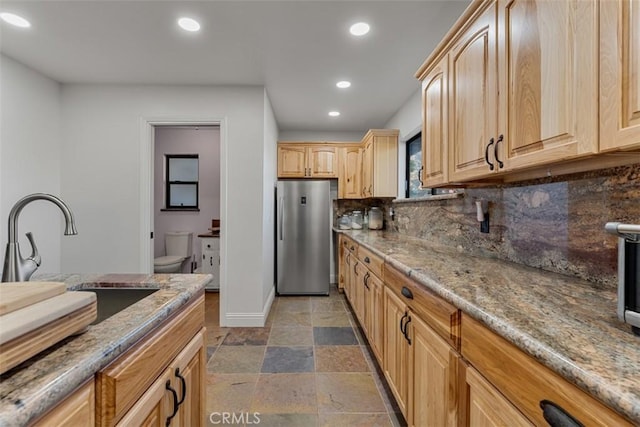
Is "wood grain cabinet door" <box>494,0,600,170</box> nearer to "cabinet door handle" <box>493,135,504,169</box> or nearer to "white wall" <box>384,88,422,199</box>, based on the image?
"cabinet door handle" <box>493,135,504,169</box>

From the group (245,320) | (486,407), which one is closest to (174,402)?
(486,407)

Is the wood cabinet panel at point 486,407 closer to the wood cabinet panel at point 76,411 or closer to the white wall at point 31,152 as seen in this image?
the wood cabinet panel at point 76,411

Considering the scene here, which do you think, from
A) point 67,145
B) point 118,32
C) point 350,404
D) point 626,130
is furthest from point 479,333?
point 67,145

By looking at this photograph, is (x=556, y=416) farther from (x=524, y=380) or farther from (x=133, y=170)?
(x=133, y=170)

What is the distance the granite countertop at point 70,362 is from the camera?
17.0 inches

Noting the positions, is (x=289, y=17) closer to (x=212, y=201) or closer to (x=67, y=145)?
(x=67, y=145)

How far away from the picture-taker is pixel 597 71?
81cm

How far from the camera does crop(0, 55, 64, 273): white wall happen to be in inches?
96.8

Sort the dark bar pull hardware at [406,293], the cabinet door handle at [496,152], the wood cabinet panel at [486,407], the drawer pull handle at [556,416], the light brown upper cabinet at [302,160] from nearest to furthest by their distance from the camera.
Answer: the drawer pull handle at [556,416], the wood cabinet panel at [486,407], the cabinet door handle at [496,152], the dark bar pull hardware at [406,293], the light brown upper cabinet at [302,160]

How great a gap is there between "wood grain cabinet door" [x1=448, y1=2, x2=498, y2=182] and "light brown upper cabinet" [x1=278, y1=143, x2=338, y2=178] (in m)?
2.89

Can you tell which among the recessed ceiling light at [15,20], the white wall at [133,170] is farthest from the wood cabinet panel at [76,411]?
the recessed ceiling light at [15,20]

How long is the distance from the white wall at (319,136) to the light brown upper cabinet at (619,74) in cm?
403

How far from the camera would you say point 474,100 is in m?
1.41

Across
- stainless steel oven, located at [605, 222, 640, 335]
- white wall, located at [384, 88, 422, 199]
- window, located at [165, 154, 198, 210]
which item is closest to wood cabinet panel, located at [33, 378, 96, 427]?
stainless steel oven, located at [605, 222, 640, 335]
